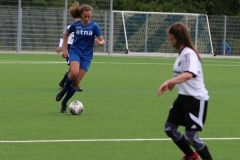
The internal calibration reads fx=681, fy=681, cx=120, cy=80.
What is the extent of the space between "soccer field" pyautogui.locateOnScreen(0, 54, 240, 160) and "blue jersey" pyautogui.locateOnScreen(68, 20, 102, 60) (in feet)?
3.68

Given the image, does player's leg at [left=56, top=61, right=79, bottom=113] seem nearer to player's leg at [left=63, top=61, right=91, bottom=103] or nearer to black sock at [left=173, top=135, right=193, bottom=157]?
player's leg at [left=63, top=61, right=91, bottom=103]

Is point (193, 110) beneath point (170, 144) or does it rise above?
above

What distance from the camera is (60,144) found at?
886 centimetres

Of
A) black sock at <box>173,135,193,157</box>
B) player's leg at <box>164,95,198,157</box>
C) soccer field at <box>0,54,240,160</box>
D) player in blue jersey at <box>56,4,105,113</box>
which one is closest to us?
player's leg at <box>164,95,198,157</box>

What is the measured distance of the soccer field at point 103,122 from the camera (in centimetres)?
840

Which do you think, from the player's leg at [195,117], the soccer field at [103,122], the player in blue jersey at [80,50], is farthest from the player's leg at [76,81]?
the player's leg at [195,117]

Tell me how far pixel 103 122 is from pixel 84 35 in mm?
2040

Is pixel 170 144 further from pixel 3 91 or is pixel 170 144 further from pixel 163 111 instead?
pixel 3 91

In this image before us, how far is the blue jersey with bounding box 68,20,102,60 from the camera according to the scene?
40.5 ft

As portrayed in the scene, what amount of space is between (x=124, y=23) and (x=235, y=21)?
7104 mm

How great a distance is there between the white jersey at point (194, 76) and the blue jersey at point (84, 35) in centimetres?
536

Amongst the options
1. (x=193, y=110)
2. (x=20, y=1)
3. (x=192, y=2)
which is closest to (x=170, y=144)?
(x=193, y=110)

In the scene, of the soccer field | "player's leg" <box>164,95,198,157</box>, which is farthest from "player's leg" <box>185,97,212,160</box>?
the soccer field

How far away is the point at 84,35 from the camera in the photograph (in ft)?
40.7
